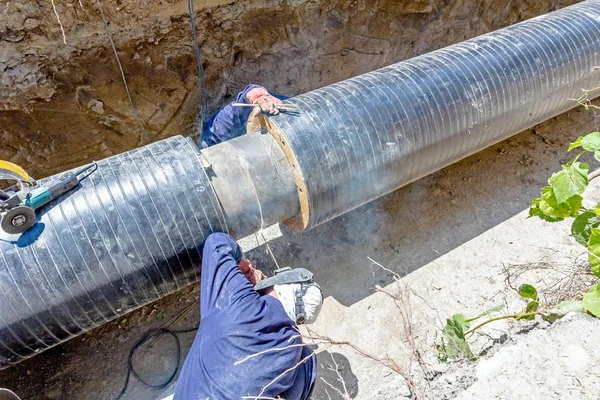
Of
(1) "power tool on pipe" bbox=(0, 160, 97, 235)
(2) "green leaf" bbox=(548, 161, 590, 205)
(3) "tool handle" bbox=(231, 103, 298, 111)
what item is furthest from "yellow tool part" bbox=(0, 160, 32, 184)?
(2) "green leaf" bbox=(548, 161, 590, 205)

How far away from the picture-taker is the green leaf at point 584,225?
2115mm

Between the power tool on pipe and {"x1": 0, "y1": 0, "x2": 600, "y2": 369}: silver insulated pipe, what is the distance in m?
0.05

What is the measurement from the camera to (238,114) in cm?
322

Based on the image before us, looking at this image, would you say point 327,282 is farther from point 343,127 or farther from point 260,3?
point 260,3

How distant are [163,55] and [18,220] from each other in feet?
6.82

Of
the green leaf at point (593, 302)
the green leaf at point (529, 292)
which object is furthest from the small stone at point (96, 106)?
the green leaf at point (593, 302)

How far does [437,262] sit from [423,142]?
3.63ft

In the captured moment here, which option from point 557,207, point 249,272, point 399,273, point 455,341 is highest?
point 557,207

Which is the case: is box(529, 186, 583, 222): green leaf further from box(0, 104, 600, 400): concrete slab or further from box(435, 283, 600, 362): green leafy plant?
box(0, 104, 600, 400): concrete slab

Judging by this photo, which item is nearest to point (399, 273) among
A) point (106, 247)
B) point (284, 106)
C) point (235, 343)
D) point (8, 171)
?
point (284, 106)

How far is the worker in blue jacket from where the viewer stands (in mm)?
2893

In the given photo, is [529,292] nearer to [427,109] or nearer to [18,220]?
[427,109]

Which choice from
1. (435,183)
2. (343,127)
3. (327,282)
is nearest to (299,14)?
(343,127)

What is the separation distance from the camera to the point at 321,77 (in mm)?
4367
